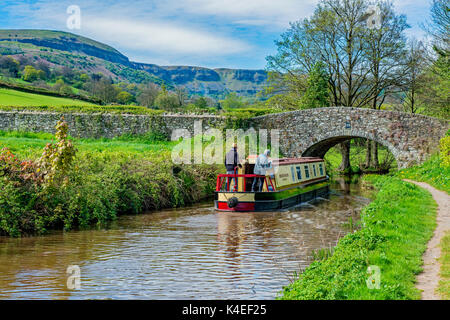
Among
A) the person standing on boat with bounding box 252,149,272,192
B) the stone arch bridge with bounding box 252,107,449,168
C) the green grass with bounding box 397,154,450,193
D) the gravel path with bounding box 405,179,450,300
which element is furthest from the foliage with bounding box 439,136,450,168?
the gravel path with bounding box 405,179,450,300

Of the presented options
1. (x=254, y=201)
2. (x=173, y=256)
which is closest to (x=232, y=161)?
(x=254, y=201)

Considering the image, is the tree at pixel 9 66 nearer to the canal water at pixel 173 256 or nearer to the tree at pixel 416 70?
the tree at pixel 416 70

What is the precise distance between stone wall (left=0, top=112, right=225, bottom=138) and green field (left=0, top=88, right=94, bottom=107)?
185 inches

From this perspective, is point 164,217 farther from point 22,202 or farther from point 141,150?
point 141,150

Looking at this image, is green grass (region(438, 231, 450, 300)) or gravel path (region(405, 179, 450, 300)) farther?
gravel path (region(405, 179, 450, 300))

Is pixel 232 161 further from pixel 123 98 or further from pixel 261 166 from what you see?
pixel 123 98

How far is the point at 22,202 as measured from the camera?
10273mm

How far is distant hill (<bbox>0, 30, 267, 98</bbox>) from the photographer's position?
77.1m

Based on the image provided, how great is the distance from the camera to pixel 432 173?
685 inches

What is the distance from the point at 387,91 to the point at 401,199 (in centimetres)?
1639

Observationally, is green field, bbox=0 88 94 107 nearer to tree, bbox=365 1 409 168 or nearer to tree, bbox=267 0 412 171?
tree, bbox=267 0 412 171

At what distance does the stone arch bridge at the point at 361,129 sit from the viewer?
67.9ft

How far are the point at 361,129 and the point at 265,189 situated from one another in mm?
9051

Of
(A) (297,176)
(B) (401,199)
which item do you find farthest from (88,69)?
(B) (401,199)
